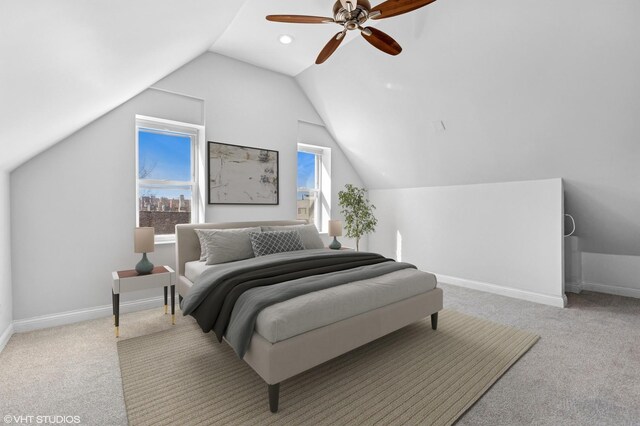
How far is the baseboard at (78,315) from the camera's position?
2.79 metres

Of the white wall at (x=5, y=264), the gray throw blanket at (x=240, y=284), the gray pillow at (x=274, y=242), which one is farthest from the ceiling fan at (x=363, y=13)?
the white wall at (x=5, y=264)

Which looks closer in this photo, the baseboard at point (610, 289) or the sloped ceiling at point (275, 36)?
the sloped ceiling at point (275, 36)

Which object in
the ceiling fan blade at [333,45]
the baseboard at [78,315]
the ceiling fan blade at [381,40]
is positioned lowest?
the baseboard at [78,315]

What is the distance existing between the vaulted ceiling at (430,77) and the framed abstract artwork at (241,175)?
1145 mm

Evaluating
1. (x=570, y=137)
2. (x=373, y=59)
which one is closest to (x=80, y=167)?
(x=373, y=59)

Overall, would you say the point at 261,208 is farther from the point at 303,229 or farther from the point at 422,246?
the point at 422,246

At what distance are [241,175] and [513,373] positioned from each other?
12.0 feet

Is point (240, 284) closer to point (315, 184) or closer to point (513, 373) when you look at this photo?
point (513, 373)

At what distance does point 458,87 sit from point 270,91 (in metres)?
2.64

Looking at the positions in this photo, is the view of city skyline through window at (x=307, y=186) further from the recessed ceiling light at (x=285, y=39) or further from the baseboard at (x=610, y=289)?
the baseboard at (x=610, y=289)

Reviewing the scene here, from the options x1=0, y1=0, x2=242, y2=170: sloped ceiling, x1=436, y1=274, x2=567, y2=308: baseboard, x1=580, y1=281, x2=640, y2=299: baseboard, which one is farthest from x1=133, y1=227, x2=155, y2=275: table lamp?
x1=580, y1=281, x2=640, y2=299: baseboard

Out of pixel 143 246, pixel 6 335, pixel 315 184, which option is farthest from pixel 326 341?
pixel 315 184

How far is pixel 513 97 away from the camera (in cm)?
312

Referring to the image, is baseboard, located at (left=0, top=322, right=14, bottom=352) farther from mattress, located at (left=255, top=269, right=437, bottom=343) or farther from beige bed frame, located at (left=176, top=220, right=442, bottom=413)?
mattress, located at (left=255, top=269, right=437, bottom=343)
